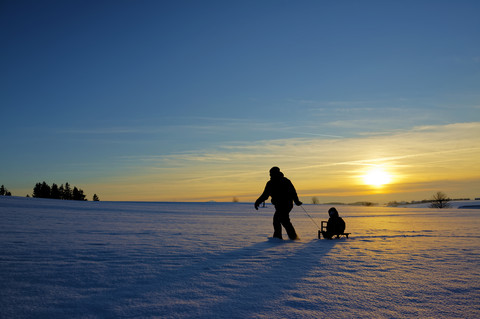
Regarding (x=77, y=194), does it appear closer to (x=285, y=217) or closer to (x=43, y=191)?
(x=43, y=191)

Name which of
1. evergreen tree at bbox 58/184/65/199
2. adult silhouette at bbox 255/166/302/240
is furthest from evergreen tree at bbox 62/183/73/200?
adult silhouette at bbox 255/166/302/240

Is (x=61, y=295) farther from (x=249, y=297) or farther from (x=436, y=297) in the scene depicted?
(x=436, y=297)

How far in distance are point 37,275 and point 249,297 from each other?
3213 millimetres

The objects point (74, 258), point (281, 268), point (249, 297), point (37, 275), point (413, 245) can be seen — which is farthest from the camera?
point (413, 245)

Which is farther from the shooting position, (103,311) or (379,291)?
(379,291)

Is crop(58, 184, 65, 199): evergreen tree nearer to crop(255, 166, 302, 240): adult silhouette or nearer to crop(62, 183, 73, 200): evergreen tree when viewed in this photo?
crop(62, 183, 73, 200): evergreen tree

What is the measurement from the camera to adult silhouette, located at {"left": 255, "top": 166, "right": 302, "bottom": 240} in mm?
9562

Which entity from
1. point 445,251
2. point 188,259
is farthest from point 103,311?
point 445,251

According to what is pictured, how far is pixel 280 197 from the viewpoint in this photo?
31.5 ft

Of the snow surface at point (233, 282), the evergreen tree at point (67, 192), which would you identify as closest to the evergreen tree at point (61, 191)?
the evergreen tree at point (67, 192)

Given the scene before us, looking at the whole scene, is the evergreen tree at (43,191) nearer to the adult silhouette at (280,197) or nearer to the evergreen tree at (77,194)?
the evergreen tree at (77,194)

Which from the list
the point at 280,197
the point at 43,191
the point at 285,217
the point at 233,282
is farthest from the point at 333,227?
the point at 43,191

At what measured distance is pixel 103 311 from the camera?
131 inches

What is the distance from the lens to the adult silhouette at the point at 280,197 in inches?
376
